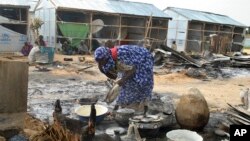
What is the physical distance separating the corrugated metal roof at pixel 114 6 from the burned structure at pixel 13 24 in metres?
2.14

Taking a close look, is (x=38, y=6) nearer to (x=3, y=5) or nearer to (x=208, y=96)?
(x=3, y=5)

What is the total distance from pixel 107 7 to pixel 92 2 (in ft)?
3.66

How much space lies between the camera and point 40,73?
11852mm

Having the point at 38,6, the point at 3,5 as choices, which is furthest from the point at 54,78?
the point at 38,6

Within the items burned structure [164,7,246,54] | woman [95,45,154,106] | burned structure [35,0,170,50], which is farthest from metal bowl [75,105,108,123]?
burned structure [164,7,246,54]

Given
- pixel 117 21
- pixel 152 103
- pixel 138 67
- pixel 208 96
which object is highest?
pixel 117 21

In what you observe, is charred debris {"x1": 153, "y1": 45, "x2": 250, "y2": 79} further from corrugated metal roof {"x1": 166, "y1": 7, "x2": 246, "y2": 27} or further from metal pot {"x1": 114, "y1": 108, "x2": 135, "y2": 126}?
metal pot {"x1": 114, "y1": 108, "x2": 135, "y2": 126}

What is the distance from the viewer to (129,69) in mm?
4949

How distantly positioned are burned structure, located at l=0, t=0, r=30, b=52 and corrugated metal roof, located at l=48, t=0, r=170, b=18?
7.01ft

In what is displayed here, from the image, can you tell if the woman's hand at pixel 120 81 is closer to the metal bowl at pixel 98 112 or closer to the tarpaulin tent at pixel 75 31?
the metal bowl at pixel 98 112

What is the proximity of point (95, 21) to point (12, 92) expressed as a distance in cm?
1764

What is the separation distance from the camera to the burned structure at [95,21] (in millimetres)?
20266

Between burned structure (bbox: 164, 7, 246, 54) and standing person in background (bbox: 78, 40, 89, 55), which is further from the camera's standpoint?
burned structure (bbox: 164, 7, 246, 54)

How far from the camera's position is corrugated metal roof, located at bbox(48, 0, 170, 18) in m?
20.1
